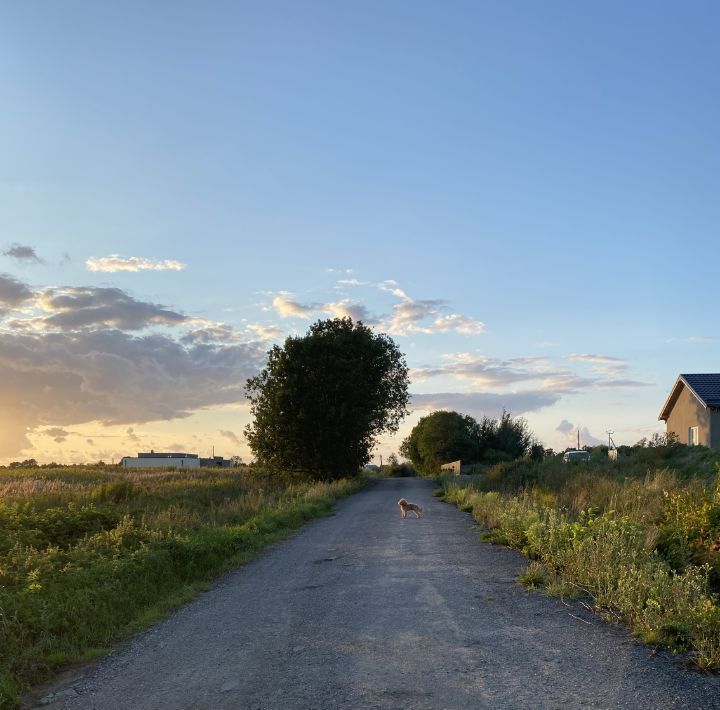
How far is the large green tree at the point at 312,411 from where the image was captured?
42.5m

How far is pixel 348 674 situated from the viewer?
6047 mm

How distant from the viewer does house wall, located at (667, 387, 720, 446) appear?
36.4 m

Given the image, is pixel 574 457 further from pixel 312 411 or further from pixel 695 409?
pixel 312 411

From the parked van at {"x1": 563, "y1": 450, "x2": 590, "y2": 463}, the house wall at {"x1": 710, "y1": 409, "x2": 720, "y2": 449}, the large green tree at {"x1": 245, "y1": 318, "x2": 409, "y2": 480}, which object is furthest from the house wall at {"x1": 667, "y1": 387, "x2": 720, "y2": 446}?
the large green tree at {"x1": 245, "y1": 318, "x2": 409, "y2": 480}

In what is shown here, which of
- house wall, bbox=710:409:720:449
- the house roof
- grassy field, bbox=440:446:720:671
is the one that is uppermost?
the house roof

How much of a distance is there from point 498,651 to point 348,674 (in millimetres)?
1597

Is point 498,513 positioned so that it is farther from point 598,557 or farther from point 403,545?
point 598,557

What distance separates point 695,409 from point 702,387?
129 cm

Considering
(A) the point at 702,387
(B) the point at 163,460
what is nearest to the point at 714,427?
(A) the point at 702,387

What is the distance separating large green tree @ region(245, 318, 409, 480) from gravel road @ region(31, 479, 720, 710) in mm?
31324

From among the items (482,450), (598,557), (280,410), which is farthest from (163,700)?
(482,450)

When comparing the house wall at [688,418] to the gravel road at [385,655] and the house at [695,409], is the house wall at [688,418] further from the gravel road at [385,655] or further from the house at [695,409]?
the gravel road at [385,655]

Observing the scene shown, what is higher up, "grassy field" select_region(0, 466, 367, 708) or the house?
the house

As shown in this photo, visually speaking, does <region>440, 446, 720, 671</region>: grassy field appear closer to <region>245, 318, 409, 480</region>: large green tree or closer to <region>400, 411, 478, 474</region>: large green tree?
<region>245, 318, 409, 480</region>: large green tree
